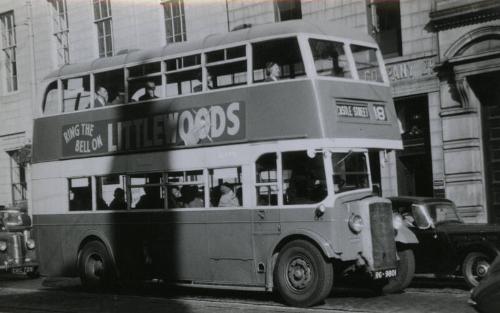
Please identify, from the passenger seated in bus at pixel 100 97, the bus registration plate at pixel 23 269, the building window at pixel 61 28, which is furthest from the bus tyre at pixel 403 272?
the building window at pixel 61 28

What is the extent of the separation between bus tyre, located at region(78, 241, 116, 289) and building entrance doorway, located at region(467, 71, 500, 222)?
358 inches

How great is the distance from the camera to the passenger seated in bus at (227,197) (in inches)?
499

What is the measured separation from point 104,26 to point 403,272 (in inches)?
714

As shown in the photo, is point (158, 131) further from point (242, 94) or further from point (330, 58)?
point (330, 58)

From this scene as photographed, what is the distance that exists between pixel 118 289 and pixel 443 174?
27.6ft

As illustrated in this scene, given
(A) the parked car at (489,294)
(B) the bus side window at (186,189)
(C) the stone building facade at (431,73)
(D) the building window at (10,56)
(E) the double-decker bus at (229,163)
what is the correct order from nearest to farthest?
(A) the parked car at (489,294) < (E) the double-decker bus at (229,163) < (B) the bus side window at (186,189) < (C) the stone building facade at (431,73) < (D) the building window at (10,56)

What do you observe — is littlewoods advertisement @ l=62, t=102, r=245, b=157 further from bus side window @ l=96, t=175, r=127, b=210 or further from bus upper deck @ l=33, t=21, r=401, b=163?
bus side window @ l=96, t=175, r=127, b=210

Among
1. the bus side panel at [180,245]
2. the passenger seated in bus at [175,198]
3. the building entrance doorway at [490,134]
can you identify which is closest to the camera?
the bus side panel at [180,245]

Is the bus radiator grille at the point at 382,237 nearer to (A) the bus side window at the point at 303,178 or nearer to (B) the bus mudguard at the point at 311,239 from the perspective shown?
(B) the bus mudguard at the point at 311,239

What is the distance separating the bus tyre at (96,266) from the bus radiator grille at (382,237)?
554cm

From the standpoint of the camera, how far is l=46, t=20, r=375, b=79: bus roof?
1211cm

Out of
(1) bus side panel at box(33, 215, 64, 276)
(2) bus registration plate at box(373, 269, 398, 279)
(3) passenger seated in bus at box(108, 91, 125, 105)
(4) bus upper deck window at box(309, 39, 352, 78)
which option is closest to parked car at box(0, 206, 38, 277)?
(1) bus side panel at box(33, 215, 64, 276)

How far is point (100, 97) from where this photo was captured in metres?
14.9

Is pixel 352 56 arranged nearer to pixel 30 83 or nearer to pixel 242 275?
pixel 242 275
